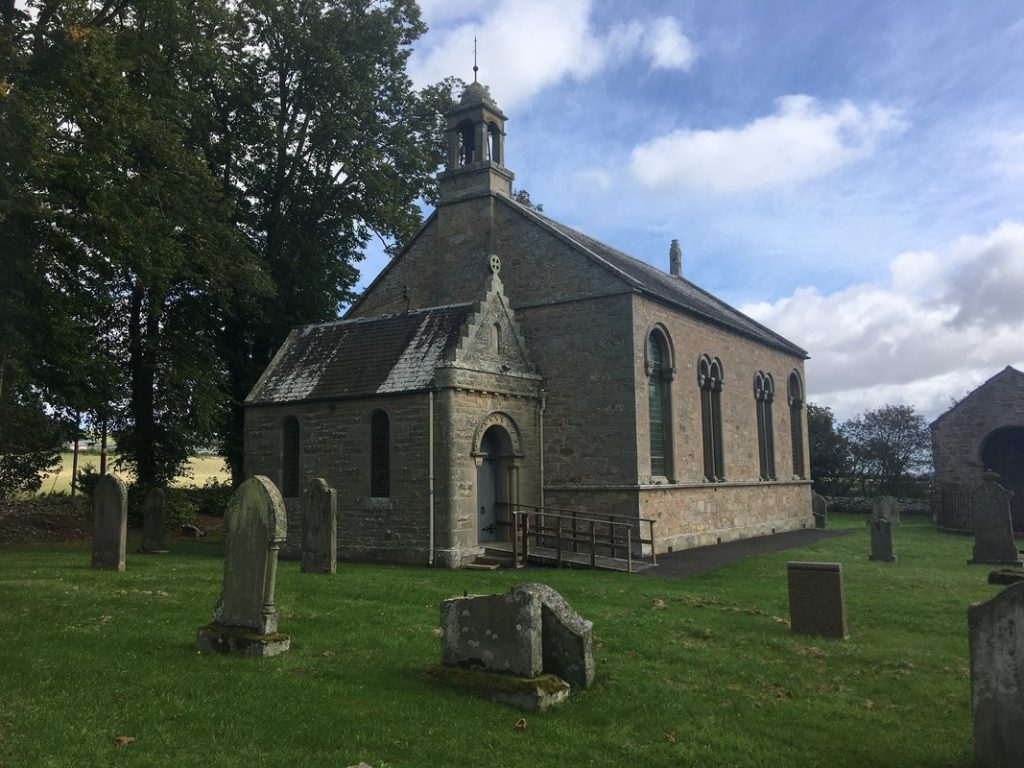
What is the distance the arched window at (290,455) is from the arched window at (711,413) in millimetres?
12682

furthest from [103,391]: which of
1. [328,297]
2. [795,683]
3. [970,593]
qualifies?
[970,593]

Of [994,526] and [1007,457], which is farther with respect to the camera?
[1007,457]

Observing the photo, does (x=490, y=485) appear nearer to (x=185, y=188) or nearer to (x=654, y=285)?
(x=654, y=285)

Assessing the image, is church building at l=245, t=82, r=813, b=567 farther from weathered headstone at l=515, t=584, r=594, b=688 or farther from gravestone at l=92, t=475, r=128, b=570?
weathered headstone at l=515, t=584, r=594, b=688

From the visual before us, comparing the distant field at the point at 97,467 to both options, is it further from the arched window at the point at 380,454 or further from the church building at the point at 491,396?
the arched window at the point at 380,454

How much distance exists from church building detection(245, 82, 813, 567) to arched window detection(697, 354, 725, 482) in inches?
2.7

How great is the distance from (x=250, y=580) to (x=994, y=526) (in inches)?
683

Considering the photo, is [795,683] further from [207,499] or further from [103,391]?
[207,499]

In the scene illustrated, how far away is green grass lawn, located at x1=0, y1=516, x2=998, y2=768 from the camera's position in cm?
609

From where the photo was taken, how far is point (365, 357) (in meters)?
20.6

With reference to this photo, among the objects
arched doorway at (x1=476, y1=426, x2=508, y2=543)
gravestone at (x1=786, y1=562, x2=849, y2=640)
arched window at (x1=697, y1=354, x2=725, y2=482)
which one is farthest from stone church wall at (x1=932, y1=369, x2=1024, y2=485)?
gravestone at (x1=786, y1=562, x2=849, y2=640)

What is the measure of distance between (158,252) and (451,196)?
8.93m

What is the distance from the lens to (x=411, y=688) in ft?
24.7

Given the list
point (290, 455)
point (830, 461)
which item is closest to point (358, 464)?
point (290, 455)
